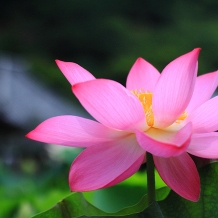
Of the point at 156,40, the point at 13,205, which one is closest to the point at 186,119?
the point at 13,205

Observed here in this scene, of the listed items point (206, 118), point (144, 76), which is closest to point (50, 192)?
point (144, 76)

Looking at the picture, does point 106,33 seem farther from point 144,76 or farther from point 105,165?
point 105,165

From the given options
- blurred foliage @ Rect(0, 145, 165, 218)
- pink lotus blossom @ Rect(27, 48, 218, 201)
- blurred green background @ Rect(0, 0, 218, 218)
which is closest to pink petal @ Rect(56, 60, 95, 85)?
pink lotus blossom @ Rect(27, 48, 218, 201)

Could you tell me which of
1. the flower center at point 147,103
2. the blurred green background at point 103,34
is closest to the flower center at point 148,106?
the flower center at point 147,103

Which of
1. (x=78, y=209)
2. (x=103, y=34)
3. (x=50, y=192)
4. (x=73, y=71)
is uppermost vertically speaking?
(x=73, y=71)

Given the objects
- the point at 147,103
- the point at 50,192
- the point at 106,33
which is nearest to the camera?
the point at 147,103

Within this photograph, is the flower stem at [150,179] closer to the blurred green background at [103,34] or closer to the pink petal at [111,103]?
the pink petal at [111,103]

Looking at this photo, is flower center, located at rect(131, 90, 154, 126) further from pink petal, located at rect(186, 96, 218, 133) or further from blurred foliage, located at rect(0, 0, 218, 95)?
blurred foliage, located at rect(0, 0, 218, 95)
